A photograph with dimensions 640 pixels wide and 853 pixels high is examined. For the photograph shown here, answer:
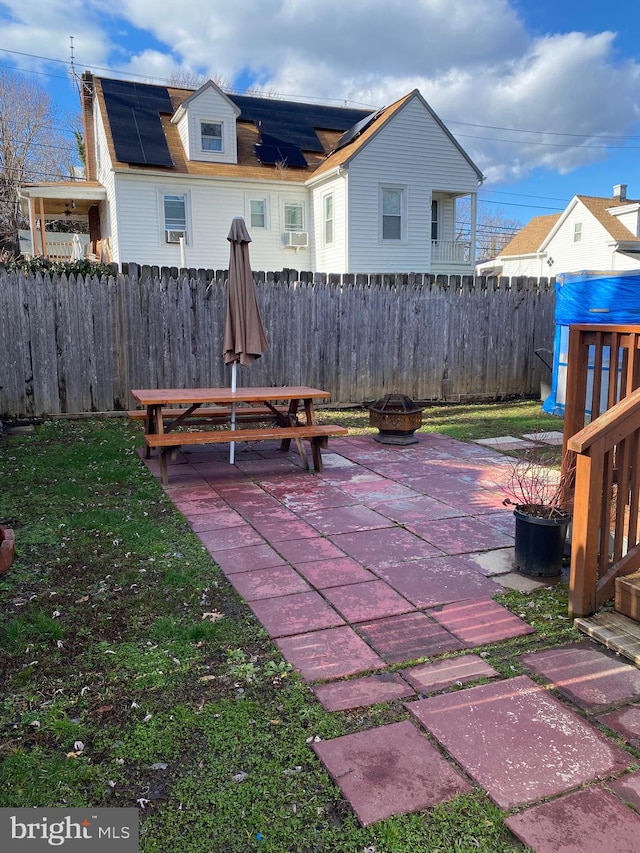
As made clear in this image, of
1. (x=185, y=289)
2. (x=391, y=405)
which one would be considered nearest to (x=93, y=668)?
(x=391, y=405)

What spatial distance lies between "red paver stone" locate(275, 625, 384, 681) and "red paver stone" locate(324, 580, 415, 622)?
0.16 m

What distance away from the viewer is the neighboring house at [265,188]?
15180mm

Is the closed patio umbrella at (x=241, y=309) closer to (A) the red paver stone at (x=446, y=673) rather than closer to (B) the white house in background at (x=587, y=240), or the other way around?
(A) the red paver stone at (x=446, y=673)

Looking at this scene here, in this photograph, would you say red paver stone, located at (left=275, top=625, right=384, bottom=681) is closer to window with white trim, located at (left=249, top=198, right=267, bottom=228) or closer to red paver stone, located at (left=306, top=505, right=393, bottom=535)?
red paver stone, located at (left=306, top=505, right=393, bottom=535)

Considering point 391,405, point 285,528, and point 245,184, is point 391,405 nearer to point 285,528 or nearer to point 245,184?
point 285,528

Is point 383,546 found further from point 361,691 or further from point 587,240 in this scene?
point 587,240

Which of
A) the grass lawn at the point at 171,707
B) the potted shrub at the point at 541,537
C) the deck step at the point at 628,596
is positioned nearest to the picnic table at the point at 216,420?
the grass lawn at the point at 171,707

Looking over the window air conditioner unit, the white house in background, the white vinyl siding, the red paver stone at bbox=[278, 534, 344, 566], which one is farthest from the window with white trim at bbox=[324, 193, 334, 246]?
the red paver stone at bbox=[278, 534, 344, 566]

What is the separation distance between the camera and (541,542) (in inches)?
140

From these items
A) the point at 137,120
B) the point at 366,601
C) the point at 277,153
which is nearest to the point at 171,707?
the point at 366,601

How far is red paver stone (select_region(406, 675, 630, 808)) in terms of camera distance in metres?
1.98

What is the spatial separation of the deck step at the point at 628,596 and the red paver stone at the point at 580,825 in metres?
1.21

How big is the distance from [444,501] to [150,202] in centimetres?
1287

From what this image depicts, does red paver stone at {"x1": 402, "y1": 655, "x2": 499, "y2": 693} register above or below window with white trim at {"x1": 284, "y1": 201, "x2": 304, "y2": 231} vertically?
below
